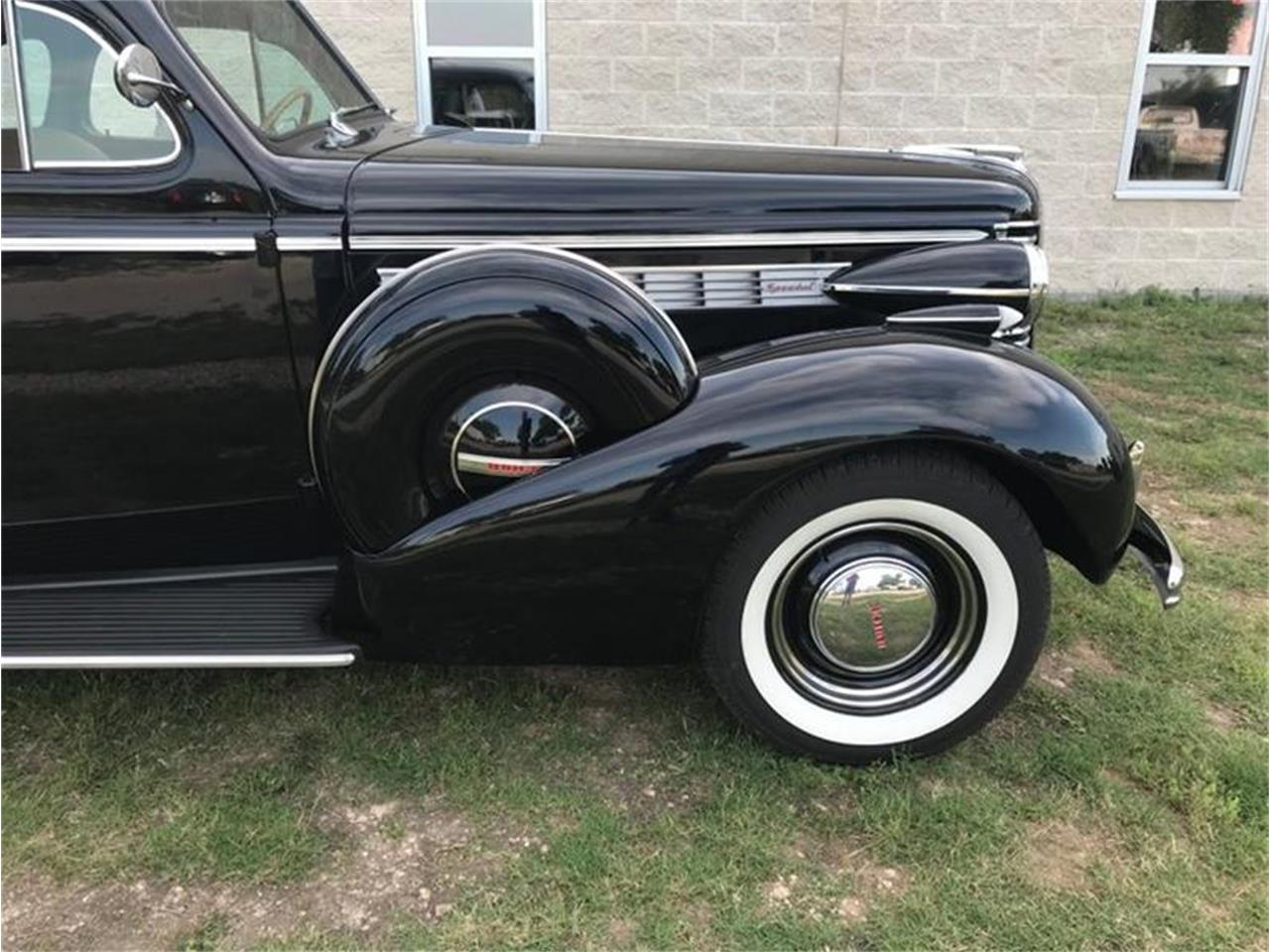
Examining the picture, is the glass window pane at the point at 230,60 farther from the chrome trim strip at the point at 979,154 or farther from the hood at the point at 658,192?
the chrome trim strip at the point at 979,154

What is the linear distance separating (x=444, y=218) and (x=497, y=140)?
0.60 meters

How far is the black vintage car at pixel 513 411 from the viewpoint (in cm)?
224

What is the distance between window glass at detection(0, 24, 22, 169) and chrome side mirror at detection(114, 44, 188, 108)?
245mm

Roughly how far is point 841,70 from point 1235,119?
2.85 meters

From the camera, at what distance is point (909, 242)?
2.67m

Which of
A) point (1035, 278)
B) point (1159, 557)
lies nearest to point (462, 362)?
point (1035, 278)

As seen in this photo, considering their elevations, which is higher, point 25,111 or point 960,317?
point 25,111

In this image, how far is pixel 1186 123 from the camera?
6957 millimetres

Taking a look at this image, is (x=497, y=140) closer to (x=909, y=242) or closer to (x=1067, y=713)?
(x=909, y=242)

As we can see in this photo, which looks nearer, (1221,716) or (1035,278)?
(1035,278)

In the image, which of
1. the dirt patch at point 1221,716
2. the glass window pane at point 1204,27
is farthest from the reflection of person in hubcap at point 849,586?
the glass window pane at point 1204,27

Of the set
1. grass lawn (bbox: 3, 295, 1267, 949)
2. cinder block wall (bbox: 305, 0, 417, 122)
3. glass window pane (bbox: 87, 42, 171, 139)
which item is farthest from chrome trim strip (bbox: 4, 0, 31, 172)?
cinder block wall (bbox: 305, 0, 417, 122)

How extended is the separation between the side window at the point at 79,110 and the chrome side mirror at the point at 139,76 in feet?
0.19

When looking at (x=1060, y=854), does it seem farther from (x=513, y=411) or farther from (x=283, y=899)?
(x=283, y=899)
